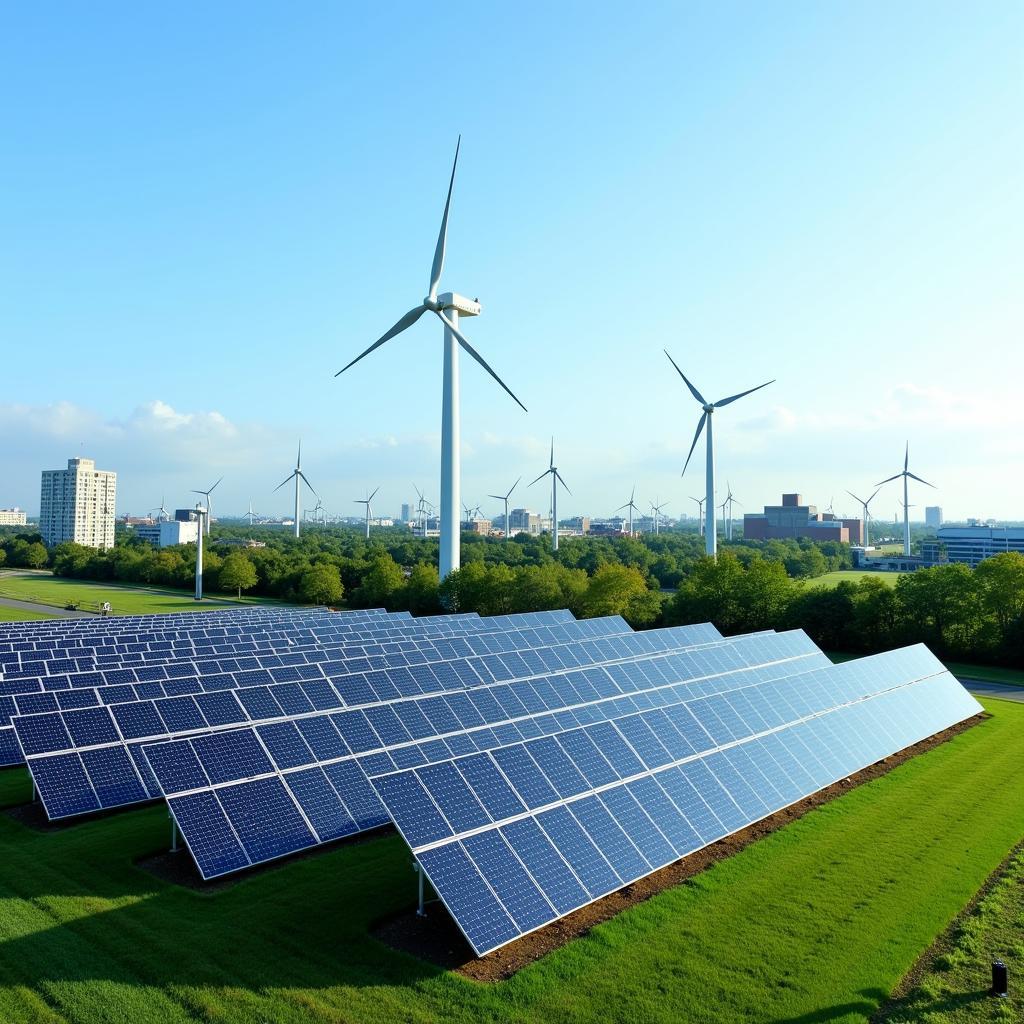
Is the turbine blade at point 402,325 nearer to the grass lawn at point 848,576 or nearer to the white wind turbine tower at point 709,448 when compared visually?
the white wind turbine tower at point 709,448

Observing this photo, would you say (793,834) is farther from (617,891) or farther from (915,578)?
(915,578)

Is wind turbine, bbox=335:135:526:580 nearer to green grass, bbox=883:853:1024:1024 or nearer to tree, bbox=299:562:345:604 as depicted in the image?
tree, bbox=299:562:345:604

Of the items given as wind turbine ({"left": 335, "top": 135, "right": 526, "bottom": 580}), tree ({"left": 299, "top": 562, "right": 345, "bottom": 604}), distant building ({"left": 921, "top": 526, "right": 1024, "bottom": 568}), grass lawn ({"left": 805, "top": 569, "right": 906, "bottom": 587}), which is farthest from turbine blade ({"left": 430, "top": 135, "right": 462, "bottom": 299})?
distant building ({"left": 921, "top": 526, "right": 1024, "bottom": 568})

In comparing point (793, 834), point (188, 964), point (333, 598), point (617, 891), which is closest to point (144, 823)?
point (188, 964)

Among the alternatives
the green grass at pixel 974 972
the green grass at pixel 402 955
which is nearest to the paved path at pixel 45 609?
Answer: the green grass at pixel 402 955

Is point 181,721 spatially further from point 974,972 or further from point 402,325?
point 402,325
